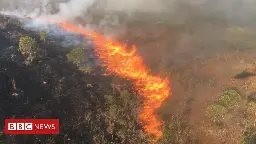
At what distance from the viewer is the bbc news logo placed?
159 ft

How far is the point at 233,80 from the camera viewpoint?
62594 millimetres

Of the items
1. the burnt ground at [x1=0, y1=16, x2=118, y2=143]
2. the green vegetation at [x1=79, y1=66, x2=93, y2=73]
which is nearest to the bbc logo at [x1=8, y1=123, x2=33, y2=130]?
the burnt ground at [x1=0, y1=16, x2=118, y2=143]

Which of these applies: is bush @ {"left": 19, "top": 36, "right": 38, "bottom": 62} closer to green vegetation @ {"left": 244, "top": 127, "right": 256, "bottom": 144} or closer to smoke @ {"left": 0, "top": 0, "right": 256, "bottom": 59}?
smoke @ {"left": 0, "top": 0, "right": 256, "bottom": 59}

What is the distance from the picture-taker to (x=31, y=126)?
49.8m

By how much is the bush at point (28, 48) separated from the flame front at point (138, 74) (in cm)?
1536

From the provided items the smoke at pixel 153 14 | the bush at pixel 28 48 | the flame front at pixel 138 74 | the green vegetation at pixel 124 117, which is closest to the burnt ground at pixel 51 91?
the bush at pixel 28 48

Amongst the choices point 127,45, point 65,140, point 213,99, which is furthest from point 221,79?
point 65,140

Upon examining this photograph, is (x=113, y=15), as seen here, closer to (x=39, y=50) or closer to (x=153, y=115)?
(x=39, y=50)

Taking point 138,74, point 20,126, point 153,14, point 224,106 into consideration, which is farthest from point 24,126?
point 153,14

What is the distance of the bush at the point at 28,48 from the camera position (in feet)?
219

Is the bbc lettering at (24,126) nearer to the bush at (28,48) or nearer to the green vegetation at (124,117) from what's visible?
the green vegetation at (124,117)

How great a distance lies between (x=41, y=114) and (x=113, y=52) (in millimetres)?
30271

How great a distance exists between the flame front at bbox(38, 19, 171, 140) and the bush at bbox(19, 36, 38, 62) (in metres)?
15.4

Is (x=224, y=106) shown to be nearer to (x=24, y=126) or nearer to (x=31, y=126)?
(x=31, y=126)
